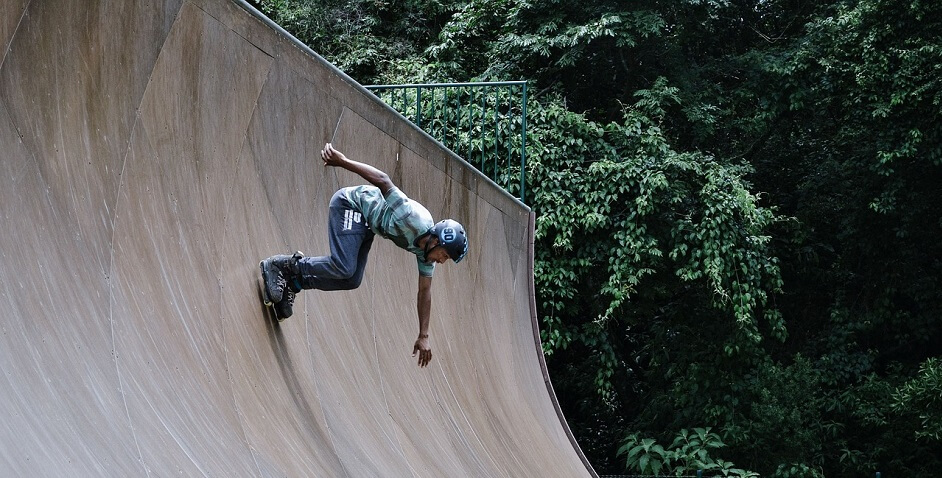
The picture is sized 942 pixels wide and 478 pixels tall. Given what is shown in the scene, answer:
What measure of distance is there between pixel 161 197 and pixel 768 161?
14478mm

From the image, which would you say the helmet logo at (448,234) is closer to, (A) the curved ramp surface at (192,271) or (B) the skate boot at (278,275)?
(B) the skate boot at (278,275)

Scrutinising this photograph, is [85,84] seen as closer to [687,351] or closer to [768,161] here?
[687,351]

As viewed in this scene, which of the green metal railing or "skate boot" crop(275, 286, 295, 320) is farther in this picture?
the green metal railing

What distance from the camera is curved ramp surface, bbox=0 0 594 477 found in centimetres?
317

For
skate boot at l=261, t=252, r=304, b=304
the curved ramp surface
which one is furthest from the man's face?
the curved ramp surface

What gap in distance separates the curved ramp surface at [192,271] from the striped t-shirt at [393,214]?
60cm

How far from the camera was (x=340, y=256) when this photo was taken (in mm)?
4586

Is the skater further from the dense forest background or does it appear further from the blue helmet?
the dense forest background

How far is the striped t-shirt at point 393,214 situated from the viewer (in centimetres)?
453

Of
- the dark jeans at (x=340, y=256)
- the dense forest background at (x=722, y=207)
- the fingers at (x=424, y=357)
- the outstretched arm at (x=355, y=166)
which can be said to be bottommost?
the fingers at (x=424, y=357)

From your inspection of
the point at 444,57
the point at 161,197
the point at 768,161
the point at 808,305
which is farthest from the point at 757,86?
the point at 161,197

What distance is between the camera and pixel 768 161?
675 inches

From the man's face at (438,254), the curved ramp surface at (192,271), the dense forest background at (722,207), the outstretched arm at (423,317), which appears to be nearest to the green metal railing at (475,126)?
the dense forest background at (722,207)

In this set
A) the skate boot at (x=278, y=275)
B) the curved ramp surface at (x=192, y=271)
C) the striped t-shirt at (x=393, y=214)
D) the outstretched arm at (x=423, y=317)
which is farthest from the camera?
the outstretched arm at (x=423, y=317)
